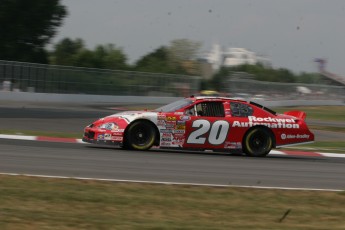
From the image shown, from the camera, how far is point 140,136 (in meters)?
13.8

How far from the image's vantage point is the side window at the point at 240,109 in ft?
47.5

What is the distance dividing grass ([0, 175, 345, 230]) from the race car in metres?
4.47

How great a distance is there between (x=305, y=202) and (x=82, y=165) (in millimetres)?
4091

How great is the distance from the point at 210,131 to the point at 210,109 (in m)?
0.57

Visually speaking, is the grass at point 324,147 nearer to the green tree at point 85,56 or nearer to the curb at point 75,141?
the curb at point 75,141

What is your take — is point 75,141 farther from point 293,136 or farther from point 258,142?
point 293,136

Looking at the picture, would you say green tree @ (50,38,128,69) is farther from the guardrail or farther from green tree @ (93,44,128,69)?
the guardrail

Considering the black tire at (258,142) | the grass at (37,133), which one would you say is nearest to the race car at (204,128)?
the black tire at (258,142)

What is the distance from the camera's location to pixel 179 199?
27.1ft

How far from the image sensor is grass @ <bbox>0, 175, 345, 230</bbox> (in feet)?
21.1

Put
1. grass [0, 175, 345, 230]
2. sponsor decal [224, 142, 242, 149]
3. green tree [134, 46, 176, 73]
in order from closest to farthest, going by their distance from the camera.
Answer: grass [0, 175, 345, 230] → sponsor decal [224, 142, 242, 149] → green tree [134, 46, 176, 73]

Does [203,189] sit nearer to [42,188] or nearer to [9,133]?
[42,188]

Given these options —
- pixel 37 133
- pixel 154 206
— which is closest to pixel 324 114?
pixel 37 133

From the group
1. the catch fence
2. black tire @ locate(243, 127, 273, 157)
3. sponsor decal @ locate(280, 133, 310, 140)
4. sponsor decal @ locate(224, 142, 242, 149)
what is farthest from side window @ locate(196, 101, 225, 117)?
the catch fence
